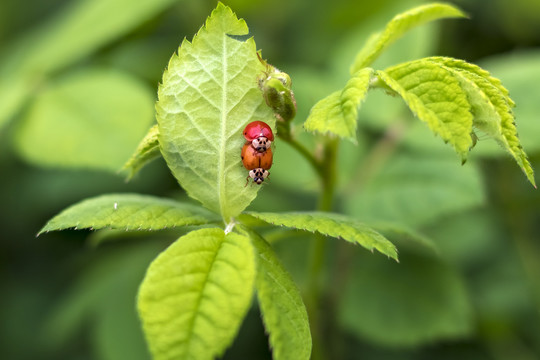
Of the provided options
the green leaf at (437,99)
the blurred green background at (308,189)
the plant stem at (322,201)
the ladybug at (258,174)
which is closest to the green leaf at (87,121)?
the blurred green background at (308,189)

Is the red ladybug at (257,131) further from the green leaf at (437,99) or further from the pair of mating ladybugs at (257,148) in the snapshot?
the green leaf at (437,99)

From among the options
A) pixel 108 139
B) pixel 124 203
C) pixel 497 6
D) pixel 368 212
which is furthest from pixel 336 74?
pixel 124 203

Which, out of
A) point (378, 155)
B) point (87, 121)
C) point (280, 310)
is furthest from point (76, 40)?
point (280, 310)

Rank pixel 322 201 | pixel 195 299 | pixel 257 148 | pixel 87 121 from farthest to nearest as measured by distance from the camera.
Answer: pixel 87 121, pixel 322 201, pixel 257 148, pixel 195 299

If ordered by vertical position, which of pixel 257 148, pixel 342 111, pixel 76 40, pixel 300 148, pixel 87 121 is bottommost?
pixel 87 121

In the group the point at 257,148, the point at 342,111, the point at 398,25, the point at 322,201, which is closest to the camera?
the point at 342,111

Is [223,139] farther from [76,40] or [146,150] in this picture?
[76,40]

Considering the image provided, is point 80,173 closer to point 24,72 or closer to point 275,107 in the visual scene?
point 24,72

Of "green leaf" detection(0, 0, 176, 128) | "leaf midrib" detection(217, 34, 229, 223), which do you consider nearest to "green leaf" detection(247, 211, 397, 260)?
"leaf midrib" detection(217, 34, 229, 223)
